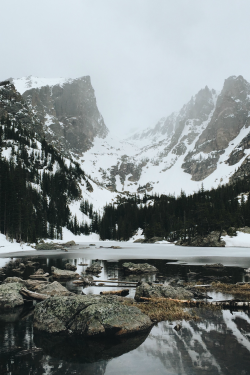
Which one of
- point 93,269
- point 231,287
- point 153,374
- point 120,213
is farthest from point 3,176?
point 120,213

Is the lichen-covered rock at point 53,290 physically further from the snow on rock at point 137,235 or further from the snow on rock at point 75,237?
the snow on rock at point 137,235

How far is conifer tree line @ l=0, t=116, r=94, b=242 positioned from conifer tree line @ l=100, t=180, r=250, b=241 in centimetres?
2440

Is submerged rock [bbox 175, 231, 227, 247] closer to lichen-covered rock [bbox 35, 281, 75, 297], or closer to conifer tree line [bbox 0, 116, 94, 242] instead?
conifer tree line [bbox 0, 116, 94, 242]

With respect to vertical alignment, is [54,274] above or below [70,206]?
below

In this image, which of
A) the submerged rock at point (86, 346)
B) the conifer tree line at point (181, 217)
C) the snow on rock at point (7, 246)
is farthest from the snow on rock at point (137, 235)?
the submerged rock at point (86, 346)

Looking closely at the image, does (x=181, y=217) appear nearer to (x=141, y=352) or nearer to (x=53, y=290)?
(x=53, y=290)

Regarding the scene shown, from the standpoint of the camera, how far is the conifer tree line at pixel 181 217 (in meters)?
90.0

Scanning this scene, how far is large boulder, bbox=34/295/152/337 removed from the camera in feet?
32.2

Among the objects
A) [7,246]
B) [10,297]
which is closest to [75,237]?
[7,246]

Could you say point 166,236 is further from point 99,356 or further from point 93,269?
point 99,356

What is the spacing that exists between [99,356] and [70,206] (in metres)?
168

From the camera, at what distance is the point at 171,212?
473ft

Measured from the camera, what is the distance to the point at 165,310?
1271 cm

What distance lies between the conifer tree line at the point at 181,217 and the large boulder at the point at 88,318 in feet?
259
